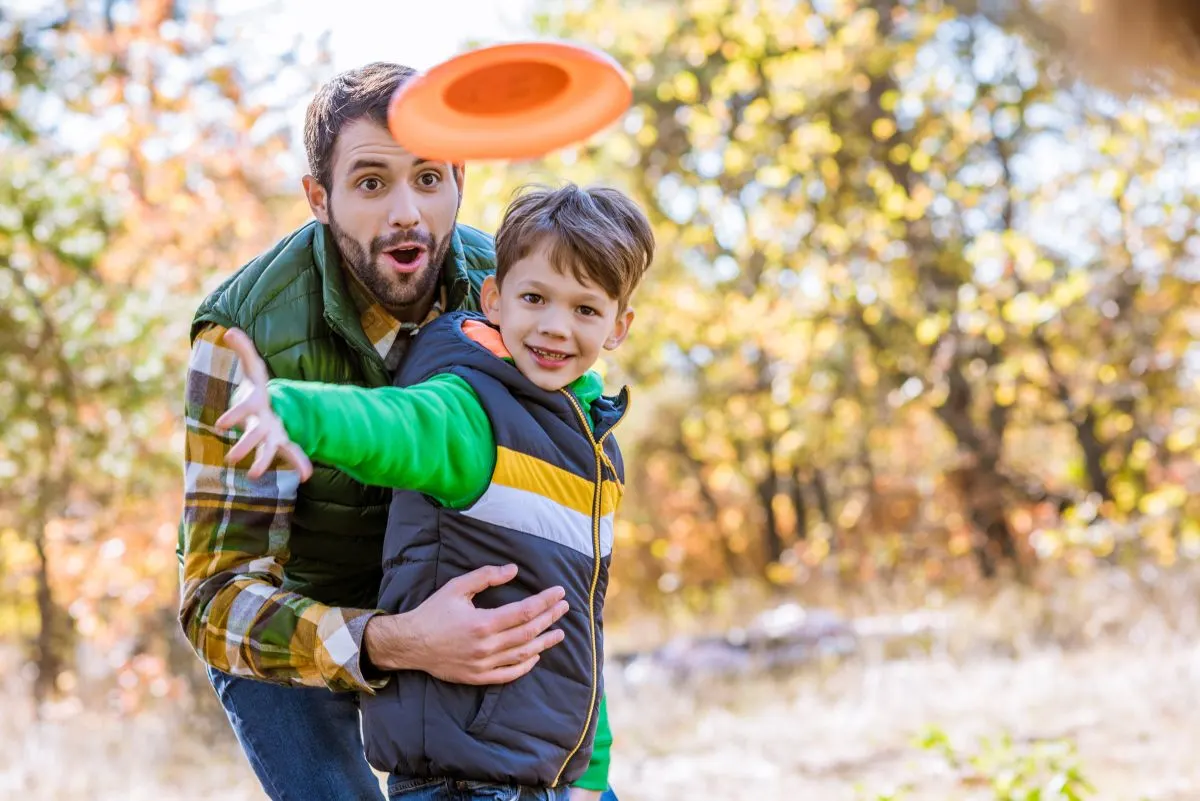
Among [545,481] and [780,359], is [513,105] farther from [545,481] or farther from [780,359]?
[780,359]

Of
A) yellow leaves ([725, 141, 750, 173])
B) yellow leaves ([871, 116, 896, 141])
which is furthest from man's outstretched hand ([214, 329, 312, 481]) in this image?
yellow leaves ([871, 116, 896, 141])

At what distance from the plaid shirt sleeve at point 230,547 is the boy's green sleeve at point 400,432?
1.45 ft

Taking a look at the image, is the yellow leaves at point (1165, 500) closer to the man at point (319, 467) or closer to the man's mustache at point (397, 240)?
the man at point (319, 467)

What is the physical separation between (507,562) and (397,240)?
27.6 inches

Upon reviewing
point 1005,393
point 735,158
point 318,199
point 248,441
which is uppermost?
point 735,158

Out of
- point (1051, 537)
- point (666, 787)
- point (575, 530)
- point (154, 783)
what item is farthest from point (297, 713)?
point (1051, 537)

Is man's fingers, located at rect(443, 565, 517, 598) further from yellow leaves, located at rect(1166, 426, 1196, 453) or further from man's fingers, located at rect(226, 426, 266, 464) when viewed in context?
yellow leaves, located at rect(1166, 426, 1196, 453)

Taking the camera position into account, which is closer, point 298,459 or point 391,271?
point 298,459

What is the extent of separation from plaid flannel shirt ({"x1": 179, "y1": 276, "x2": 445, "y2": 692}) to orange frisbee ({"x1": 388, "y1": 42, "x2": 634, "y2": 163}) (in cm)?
58

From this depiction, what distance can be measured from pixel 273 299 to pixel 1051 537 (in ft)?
20.6

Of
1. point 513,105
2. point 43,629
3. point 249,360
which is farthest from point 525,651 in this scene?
point 43,629

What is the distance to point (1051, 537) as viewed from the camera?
7730 mm

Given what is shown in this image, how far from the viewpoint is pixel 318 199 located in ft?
8.63

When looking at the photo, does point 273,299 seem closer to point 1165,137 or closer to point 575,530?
point 575,530
